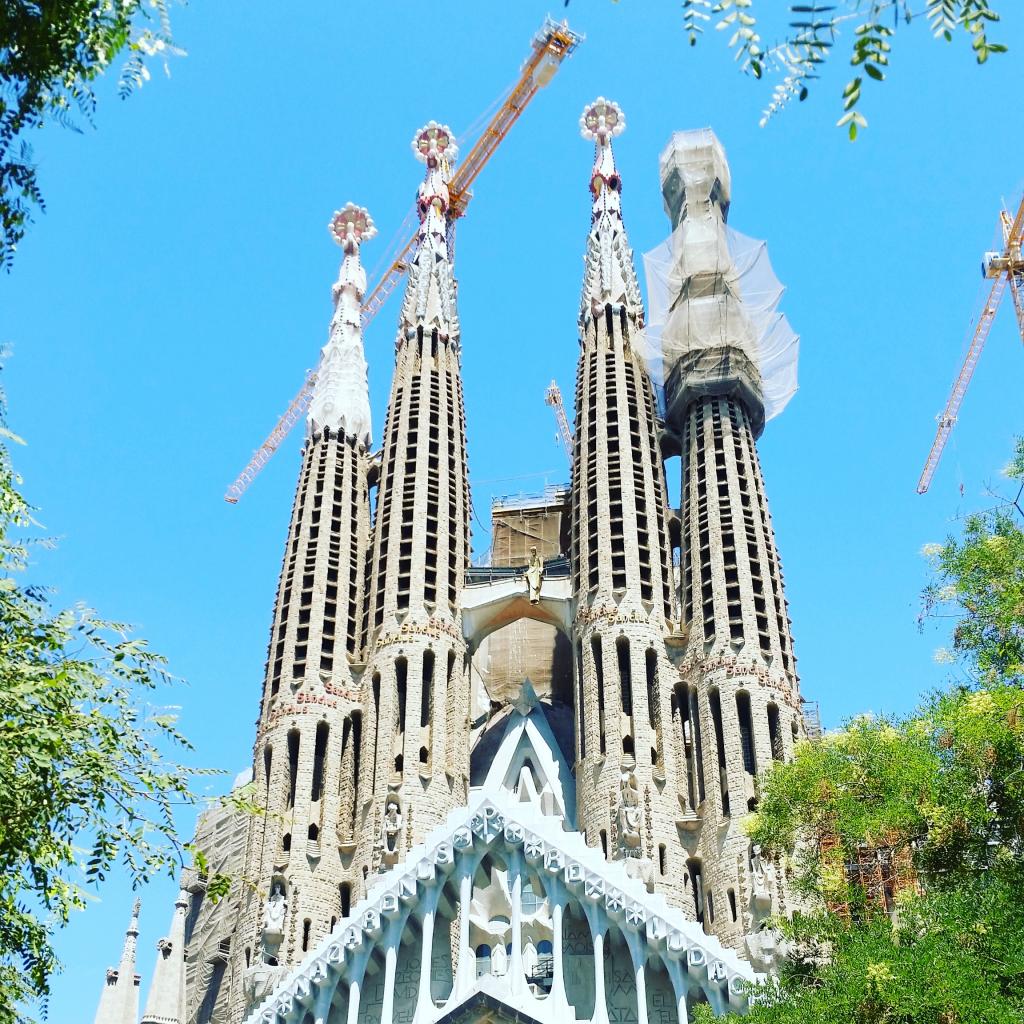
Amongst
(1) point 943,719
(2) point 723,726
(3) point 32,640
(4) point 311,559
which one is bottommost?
(3) point 32,640

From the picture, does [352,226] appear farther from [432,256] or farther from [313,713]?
[313,713]

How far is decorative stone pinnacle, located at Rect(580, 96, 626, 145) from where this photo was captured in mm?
52531

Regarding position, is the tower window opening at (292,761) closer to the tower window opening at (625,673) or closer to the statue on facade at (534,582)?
the statue on facade at (534,582)

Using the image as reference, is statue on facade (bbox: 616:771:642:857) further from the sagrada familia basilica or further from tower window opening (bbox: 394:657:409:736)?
tower window opening (bbox: 394:657:409:736)

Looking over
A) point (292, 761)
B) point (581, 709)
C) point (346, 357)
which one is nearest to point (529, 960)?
point (581, 709)

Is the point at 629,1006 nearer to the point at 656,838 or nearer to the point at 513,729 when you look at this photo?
the point at 656,838

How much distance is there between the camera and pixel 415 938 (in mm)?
29641

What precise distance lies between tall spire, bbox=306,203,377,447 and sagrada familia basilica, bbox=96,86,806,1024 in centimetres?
12

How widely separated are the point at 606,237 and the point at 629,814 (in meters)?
22.0

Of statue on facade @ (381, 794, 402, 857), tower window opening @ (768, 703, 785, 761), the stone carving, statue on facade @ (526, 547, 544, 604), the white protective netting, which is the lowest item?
the stone carving

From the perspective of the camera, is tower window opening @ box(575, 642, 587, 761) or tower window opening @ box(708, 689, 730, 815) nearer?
tower window opening @ box(708, 689, 730, 815)

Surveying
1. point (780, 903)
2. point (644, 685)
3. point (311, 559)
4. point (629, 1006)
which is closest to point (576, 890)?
point (629, 1006)

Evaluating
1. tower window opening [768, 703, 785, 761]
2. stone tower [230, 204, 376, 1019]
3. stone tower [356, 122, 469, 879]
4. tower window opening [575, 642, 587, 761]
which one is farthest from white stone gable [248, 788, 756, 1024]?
tower window opening [575, 642, 587, 761]

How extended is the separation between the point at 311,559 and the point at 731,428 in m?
12.8
